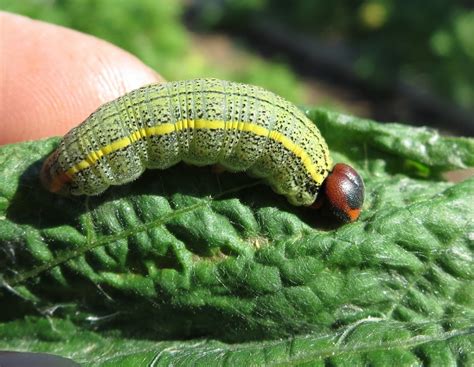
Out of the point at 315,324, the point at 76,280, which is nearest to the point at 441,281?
the point at 315,324

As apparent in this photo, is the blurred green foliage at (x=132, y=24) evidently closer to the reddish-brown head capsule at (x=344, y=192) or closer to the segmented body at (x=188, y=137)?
the segmented body at (x=188, y=137)

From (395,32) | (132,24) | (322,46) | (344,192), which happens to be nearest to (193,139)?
(344,192)

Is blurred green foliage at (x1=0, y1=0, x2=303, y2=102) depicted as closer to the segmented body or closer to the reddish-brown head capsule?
the segmented body

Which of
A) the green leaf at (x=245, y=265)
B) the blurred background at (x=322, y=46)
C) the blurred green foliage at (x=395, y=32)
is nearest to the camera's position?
the green leaf at (x=245, y=265)

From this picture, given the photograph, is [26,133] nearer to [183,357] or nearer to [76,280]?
[76,280]

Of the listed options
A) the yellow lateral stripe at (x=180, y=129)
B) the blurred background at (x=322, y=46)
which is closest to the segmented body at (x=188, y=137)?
the yellow lateral stripe at (x=180, y=129)
